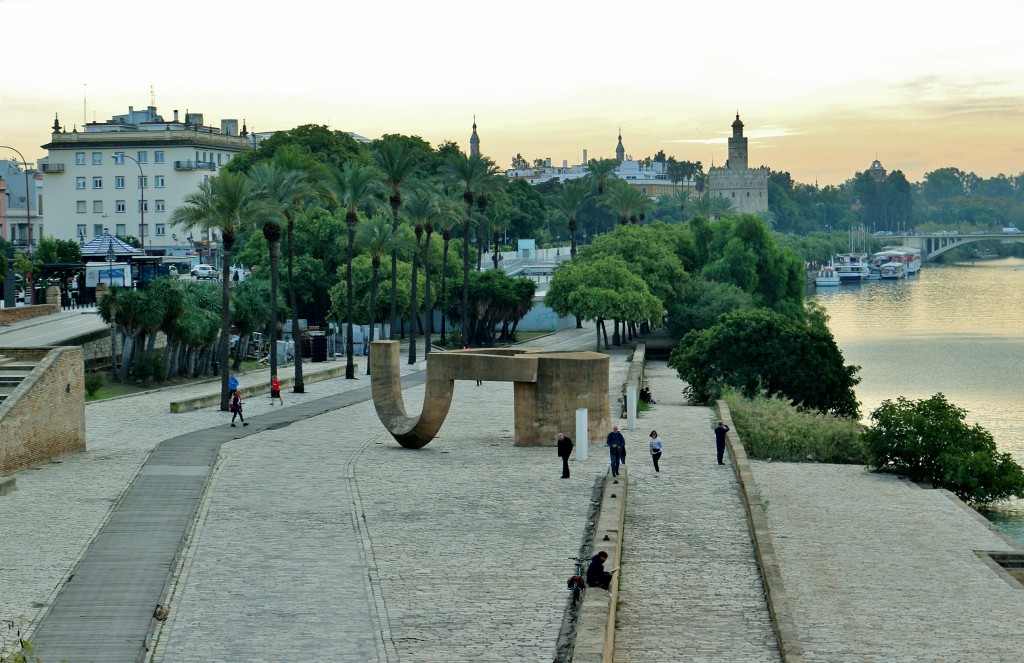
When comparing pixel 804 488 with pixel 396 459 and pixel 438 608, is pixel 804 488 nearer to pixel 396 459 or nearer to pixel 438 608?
pixel 396 459

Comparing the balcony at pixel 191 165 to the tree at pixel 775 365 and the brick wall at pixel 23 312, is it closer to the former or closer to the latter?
the brick wall at pixel 23 312

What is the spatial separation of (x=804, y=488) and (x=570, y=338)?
157ft

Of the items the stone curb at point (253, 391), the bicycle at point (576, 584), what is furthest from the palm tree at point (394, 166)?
the bicycle at point (576, 584)

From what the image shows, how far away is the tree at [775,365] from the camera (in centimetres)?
5331

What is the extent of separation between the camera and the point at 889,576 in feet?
79.9

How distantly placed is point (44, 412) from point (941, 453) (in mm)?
23959

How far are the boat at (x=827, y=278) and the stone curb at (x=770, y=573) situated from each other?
159686mm

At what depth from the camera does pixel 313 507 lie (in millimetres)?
26656

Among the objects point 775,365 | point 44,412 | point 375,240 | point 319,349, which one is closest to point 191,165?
point 319,349

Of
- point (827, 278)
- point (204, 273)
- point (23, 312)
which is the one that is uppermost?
point (204, 273)

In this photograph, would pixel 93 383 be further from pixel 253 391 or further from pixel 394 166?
pixel 394 166

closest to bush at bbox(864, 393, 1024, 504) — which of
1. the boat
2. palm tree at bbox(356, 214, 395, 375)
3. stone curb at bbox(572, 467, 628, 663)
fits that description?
stone curb at bbox(572, 467, 628, 663)

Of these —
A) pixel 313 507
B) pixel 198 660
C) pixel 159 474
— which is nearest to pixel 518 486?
pixel 313 507

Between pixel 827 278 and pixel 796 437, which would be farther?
pixel 827 278
